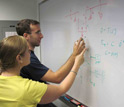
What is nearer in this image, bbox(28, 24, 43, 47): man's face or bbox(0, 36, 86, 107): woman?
bbox(0, 36, 86, 107): woman

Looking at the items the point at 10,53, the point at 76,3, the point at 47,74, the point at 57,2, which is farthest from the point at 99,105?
the point at 57,2

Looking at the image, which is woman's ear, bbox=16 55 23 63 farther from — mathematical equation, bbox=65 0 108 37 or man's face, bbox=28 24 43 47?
mathematical equation, bbox=65 0 108 37

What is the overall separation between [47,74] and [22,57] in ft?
1.28

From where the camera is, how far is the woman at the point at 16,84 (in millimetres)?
920

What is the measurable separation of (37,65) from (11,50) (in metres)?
0.42

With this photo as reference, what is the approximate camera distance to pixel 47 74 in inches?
51.8

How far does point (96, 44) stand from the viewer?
1.30m

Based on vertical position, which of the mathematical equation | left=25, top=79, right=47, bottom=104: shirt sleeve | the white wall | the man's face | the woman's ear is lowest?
left=25, top=79, right=47, bottom=104: shirt sleeve

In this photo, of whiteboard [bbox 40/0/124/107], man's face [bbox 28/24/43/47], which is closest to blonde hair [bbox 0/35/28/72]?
man's face [bbox 28/24/43/47]

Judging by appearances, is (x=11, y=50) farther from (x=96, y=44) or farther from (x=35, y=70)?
(x=96, y=44)

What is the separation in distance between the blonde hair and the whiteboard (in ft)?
1.96

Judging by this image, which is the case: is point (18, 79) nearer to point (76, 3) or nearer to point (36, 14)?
point (76, 3)

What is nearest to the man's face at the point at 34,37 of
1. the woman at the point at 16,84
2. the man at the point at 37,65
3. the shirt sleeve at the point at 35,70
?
the man at the point at 37,65

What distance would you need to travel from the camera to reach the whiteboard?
111cm
